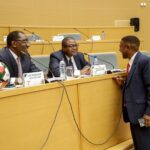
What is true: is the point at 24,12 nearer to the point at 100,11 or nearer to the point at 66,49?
the point at 100,11

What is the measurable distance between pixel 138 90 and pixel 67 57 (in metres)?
1.15

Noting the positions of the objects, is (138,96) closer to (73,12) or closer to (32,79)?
(32,79)

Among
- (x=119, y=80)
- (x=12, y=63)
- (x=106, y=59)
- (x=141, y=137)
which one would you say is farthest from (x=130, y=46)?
(x=106, y=59)

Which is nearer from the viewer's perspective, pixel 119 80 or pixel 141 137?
pixel 141 137

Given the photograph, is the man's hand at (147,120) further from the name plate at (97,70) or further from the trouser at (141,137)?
the name plate at (97,70)

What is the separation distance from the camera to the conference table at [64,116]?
171 cm

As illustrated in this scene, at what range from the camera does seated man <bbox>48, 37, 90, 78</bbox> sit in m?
3.03

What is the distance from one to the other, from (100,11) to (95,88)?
4.96 meters

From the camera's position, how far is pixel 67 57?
322 cm

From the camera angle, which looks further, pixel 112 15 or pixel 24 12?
pixel 112 15

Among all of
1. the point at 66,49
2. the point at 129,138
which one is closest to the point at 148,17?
the point at 66,49

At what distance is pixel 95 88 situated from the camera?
2.26 meters

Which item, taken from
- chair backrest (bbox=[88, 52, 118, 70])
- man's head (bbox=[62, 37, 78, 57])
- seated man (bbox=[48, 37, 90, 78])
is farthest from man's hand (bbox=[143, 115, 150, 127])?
chair backrest (bbox=[88, 52, 118, 70])

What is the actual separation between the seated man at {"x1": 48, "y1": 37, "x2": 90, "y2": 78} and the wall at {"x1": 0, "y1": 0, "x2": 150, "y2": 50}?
3.18 metres
